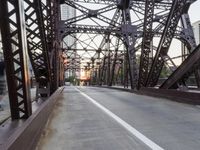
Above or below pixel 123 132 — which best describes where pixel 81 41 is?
above

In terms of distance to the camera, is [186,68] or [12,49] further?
[186,68]

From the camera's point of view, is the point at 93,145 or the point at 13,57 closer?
the point at 13,57

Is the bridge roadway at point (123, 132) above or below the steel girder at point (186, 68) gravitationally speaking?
below

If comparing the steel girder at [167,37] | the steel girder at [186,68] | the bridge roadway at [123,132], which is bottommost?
the bridge roadway at [123,132]

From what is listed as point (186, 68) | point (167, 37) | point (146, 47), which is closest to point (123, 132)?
point (186, 68)

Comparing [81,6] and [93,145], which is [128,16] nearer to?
[81,6]

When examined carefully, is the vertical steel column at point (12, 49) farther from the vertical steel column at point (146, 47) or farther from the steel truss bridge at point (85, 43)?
the vertical steel column at point (146, 47)

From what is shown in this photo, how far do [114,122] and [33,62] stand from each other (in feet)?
14.9

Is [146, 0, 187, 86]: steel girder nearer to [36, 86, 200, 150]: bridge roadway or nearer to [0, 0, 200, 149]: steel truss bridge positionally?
[0, 0, 200, 149]: steel truss bridge

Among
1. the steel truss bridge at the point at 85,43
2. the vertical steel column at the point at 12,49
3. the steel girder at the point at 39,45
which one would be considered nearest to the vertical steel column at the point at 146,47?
the steel truss bridge at the point at 85,43

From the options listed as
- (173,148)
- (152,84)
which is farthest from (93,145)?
(152,84)

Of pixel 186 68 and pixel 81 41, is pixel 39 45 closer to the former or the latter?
pixel 186 68

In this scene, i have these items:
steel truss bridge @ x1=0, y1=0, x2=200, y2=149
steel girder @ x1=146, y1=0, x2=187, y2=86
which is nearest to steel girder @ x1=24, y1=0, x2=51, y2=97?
steel truss bridge @ x1=0, y1=0, x2=200, y2=149

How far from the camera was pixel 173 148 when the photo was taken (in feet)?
22.7
